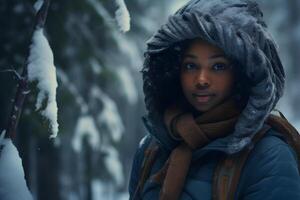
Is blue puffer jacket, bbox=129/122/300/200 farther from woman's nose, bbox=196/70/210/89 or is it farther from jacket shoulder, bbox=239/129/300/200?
woman's nose, bbox=196/70/210/89

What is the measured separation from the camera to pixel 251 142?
258cm

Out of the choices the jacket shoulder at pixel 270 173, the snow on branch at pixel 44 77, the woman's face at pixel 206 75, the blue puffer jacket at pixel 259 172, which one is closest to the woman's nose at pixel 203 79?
the woman's face at pixel 206 75

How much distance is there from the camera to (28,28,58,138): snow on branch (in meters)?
2.47

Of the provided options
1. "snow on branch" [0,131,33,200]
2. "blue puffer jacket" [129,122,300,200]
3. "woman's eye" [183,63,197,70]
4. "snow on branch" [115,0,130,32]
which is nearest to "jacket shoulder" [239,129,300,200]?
"blue puffer jacket" [129,122,300,200]

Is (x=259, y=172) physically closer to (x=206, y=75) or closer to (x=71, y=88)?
(x=206, y=75)

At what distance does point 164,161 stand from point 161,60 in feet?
1.91

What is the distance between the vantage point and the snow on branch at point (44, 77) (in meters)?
2.47

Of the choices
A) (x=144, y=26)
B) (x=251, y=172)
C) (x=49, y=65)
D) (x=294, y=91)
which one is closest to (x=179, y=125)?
(x=251, y=172)

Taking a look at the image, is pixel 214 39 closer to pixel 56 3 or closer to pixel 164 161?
pixel 164 161

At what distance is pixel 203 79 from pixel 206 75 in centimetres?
3

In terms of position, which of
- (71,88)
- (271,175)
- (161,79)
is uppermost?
(71,88)

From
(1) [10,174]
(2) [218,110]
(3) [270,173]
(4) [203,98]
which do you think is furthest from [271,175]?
(1) [10,174]

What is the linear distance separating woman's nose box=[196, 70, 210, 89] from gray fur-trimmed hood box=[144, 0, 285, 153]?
0.53ft

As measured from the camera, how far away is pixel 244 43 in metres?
2.58
